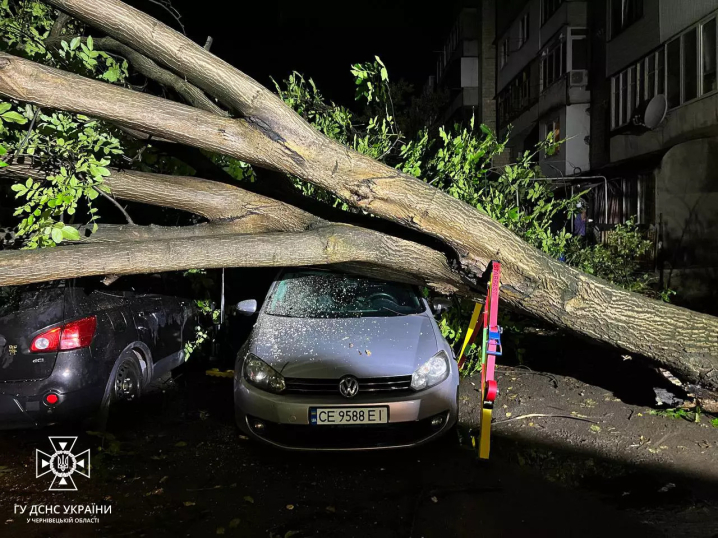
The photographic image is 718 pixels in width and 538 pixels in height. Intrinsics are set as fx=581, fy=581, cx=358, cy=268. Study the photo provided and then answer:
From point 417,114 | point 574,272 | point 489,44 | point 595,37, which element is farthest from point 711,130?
point 489,44

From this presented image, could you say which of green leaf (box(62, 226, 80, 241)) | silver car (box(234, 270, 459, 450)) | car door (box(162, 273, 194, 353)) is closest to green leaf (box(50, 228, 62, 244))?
green leaf (box(62, 226, 80, 241))

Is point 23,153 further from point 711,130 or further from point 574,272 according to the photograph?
point 711,130

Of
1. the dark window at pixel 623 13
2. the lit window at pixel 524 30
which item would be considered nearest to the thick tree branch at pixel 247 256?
the dark window at pixel 623 13

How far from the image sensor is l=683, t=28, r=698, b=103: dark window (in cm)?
1418

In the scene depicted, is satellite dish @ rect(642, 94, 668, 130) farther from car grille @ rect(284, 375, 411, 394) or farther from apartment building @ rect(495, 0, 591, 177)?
car grille @ rect(284, 375, 411, 394)

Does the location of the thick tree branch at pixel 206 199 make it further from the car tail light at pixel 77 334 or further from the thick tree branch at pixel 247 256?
the car tail light at pixel 77 334

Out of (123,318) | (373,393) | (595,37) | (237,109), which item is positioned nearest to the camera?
(237,109)

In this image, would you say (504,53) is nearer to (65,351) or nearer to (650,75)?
(650,75)

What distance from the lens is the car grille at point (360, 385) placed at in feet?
14.8

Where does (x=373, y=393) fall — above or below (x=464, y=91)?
below

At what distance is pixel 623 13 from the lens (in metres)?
18.2

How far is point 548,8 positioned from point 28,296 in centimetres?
2451

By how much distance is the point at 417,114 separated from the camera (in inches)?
1271

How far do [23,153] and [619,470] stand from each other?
205 inches
